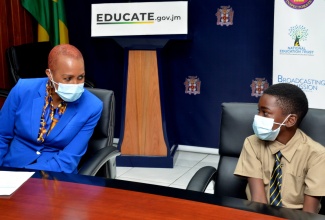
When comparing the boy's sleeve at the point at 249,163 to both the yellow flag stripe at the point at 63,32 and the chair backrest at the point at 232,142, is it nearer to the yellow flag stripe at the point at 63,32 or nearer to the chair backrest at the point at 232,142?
the chair backrest at the point at 232,142

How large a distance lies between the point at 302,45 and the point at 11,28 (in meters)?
2.68

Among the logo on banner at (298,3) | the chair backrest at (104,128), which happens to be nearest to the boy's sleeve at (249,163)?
the chair backrest at (104,128)

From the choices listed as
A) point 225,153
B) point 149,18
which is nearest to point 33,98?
point 225,153

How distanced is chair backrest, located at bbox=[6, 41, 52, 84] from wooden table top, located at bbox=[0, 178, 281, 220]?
263cm

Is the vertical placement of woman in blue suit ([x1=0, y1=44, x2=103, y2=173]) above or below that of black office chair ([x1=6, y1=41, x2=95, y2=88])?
below

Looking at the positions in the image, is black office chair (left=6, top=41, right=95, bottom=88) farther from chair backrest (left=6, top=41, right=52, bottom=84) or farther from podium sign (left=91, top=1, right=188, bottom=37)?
podium sign (left=91, top=1, right=188, bottom=37)

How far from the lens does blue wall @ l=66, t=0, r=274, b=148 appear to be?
4.37m

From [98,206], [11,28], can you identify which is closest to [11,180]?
[98,206]

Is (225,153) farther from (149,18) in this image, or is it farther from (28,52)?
(28,52)

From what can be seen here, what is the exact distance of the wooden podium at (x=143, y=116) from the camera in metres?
4.25

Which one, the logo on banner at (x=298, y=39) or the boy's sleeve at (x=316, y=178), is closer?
the boy's sleeve at (x=316, y=178)

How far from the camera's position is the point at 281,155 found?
80.8 inches

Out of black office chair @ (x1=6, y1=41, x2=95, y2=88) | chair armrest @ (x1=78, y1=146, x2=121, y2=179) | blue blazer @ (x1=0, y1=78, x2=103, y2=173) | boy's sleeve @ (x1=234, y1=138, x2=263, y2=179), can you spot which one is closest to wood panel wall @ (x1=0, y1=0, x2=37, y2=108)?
black office chair @ (x1=6, y1=41, x2=95, y2=88)

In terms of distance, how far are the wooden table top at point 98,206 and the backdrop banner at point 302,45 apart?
102 inches
